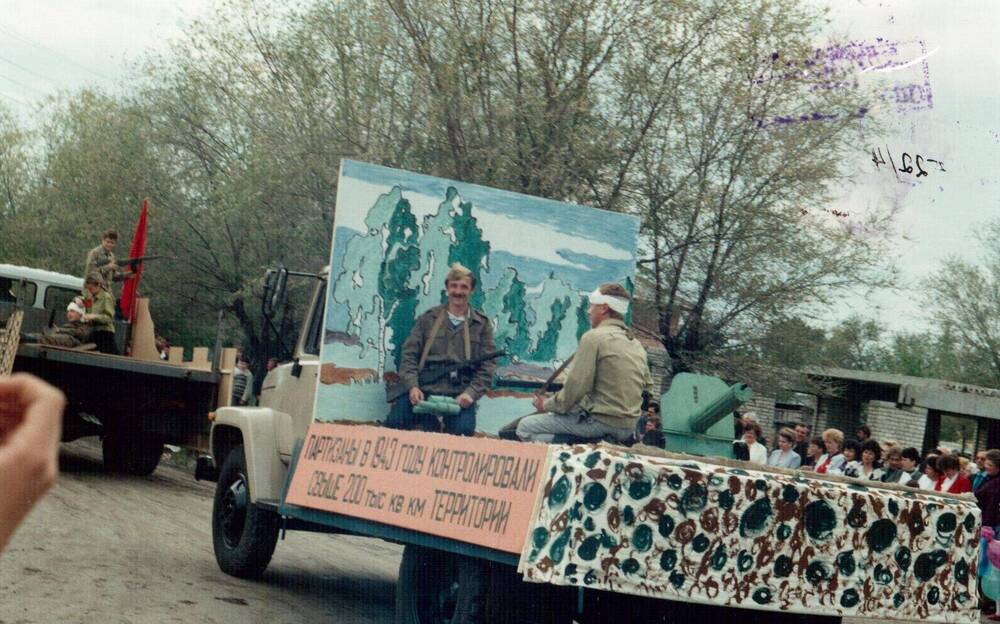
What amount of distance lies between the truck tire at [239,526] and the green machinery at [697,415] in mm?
2922

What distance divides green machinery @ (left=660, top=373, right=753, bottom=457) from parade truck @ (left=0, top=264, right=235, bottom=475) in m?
7.76

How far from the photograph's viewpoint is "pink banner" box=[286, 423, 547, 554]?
5723 millimetres

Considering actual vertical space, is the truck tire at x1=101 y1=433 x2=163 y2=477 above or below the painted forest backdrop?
below

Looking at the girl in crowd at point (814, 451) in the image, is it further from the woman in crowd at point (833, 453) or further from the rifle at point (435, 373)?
the rifle at point (435, 373)

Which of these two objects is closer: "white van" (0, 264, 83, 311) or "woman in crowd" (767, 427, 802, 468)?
"woman in crowd" (767, 427, 802, 468)

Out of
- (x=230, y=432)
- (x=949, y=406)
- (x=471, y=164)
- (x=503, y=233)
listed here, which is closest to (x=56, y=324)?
(x=471, y=164)

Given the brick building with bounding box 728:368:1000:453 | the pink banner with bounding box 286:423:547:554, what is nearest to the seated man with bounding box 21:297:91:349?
the pink banner with bounding box 286:423:547:554

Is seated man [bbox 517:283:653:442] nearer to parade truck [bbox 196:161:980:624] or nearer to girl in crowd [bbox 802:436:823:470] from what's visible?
parade truck [bbox 196:161:980:624]

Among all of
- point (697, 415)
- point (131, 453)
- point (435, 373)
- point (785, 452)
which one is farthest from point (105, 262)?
point (697, 415)

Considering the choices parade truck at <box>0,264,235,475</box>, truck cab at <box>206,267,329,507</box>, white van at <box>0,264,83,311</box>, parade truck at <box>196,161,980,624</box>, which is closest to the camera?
parade truck at <box>196,161,980,624</box>

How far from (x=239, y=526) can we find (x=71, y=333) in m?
6.31

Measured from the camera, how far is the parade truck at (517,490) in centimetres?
543

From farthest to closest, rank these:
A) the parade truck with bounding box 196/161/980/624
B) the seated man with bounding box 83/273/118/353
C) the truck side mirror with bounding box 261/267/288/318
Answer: the seated man with bounding box 83/273/118/353 → the truck side mirror with bounding box 261/267/288/318 → the parade truck with bounding box 196/161/980/624

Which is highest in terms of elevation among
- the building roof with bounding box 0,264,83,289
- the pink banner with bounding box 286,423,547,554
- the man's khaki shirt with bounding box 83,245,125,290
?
the man's khaki shirt with bounding box 83,245,125,290
